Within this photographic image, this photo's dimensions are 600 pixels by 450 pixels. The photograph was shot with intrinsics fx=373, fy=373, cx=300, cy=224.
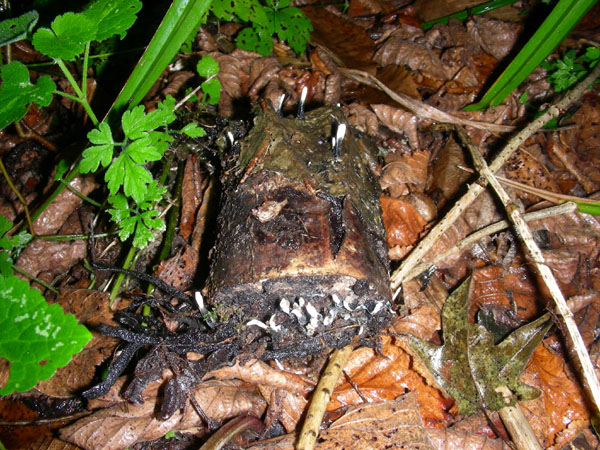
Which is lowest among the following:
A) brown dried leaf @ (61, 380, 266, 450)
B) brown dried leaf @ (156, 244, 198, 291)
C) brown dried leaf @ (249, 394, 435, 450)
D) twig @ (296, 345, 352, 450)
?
brown dried leaf @ (249, 394, 435, 450)

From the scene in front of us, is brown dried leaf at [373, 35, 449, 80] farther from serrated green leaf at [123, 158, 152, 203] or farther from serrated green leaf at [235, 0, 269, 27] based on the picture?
serrated green leaf at [123, 158, 152, 203]

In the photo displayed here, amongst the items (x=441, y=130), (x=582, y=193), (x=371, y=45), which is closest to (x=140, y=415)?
(x=441, y=130)

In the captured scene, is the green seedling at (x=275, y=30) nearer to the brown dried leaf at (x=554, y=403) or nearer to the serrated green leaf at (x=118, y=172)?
the serrated green leaf at (x=118, y=172)

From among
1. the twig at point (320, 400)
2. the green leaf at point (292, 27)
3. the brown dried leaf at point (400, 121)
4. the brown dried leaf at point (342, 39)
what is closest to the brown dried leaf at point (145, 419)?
the twig at point (320, 400)

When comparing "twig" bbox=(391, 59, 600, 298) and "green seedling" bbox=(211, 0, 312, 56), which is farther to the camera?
"green seedling" bbox=(211, 0, 312, 56)

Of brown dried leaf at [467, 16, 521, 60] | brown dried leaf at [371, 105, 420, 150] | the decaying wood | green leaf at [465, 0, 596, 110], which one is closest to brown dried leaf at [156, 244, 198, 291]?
the decaying wood
